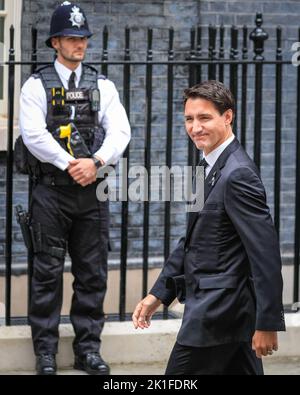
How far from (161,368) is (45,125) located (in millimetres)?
1825

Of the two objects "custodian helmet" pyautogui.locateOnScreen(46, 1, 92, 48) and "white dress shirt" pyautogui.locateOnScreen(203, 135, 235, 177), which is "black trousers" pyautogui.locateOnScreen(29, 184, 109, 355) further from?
"white dress shirt" pyautogui.locateOnScreen(203, 135, 235, 177)

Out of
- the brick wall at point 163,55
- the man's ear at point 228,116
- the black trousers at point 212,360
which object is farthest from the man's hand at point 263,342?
the brick wall at point 163,55

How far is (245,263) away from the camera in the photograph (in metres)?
5.11

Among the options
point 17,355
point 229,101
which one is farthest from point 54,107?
point 229,101

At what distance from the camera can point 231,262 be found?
5.11m

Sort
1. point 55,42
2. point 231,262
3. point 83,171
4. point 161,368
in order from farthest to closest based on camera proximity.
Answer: point 161,368
point 55,42
point 83,171
point 231,262

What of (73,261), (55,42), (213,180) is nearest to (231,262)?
(213,180)

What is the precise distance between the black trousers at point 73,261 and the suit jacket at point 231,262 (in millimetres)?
2230

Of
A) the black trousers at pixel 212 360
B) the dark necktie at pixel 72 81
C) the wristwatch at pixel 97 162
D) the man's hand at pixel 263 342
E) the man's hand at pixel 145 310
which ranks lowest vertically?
the black trousers at pixel 212 360

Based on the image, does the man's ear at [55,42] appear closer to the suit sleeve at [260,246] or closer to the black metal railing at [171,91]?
the black metal railing at [171,91]

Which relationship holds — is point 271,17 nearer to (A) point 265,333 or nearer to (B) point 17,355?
(B) point 17,355

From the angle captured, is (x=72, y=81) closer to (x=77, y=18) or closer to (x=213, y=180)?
(x=77, y=18)

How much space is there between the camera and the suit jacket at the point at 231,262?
4953 millimetres

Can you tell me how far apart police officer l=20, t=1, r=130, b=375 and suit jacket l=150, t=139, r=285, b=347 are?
220cm
